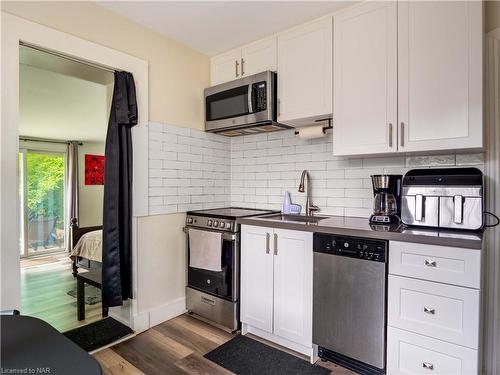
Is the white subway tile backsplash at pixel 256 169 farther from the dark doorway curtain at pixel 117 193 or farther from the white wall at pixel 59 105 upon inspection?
the white wall at pixel 59 105

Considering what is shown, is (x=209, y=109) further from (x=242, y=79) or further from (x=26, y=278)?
(x=26, y=278)

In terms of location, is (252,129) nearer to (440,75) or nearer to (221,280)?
(221,280)

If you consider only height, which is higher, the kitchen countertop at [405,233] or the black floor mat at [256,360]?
the kitchen countertop at [405,233]

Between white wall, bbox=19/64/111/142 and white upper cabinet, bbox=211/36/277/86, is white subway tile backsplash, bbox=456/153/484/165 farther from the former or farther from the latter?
white wall, bbox=19/64/111/142

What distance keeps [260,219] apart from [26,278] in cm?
405

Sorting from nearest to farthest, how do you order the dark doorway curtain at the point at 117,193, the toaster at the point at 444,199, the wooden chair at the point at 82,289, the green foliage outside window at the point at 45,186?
the toaster at the point at 444,199, the dark doorway curtain at the point at 117,193, the wooden chair at the point at 82,289, the green foliage outside window at the point at 45,186

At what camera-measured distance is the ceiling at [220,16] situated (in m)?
2.14

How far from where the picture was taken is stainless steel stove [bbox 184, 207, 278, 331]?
2.40 metres

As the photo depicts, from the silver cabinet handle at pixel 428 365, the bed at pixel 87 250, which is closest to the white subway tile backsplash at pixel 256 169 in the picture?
the silver cabinet handle at pixel 428 365

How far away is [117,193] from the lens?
7.70 ft

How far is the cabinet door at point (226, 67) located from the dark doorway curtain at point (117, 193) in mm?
898

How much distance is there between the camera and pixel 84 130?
18.1 feet

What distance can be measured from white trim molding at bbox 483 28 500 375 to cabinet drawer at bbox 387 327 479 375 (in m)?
0.55

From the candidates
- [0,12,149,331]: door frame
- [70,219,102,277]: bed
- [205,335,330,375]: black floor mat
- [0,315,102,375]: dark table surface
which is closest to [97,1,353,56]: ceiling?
[0,12,149,331]: door frame
